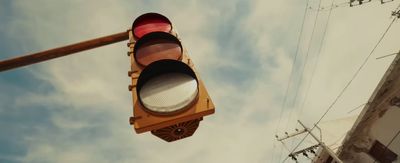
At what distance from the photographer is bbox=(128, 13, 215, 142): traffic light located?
173 centimetres

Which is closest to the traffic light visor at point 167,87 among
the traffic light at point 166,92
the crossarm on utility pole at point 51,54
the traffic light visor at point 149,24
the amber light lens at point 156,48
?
the traffic light at point 166,92

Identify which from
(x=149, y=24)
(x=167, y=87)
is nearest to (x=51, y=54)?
(x=149, y=24)

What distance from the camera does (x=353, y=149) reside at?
14.5 m

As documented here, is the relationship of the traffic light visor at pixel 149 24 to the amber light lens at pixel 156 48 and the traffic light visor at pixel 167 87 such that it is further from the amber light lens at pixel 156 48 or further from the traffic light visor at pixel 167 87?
the traffic light visor at pixel 167 87

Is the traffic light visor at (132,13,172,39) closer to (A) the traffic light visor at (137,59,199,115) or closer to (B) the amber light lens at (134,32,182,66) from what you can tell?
(B) the amber light lens at (134,32,182,66)

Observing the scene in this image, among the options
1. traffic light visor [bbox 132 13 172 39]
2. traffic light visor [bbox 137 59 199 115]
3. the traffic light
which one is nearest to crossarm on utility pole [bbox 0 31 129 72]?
traffic light visor [bbox 132 13 172 39]

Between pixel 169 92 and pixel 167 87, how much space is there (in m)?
0.08

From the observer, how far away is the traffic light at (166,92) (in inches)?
68.1

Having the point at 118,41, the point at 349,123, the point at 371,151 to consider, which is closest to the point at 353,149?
the point at 371,151

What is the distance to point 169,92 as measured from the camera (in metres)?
1.87

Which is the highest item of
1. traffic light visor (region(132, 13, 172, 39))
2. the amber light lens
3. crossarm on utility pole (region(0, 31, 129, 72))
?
traffic light visor (region(132, 13, 172, 39))

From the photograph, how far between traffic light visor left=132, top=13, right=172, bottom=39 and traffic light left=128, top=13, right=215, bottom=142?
37 cm

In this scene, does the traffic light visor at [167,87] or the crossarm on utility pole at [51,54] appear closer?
the traffic light visor at [167,87]

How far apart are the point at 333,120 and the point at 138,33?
21.5 metres
